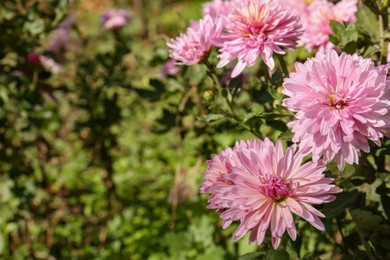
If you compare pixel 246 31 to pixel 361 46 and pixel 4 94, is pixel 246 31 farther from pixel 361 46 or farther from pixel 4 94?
pixel 4 94

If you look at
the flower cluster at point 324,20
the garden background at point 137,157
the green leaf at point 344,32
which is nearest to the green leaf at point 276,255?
the garden background at point 137,157

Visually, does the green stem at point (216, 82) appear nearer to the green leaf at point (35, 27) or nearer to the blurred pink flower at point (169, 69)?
the blurred pink flower at point (169, 69)

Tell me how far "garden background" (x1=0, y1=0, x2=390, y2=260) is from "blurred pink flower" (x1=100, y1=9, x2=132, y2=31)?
0.19 feet

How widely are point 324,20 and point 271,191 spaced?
→ 0.66m

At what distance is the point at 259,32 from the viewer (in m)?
1.15

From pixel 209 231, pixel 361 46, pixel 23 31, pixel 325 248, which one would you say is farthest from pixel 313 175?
pixel 23 31

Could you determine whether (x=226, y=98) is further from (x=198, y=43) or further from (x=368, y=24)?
(x=368, y=24)

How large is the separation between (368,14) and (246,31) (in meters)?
0.42

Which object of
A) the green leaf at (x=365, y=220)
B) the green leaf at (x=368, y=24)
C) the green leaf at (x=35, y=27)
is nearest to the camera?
the green leaf at (x=365, y=220)

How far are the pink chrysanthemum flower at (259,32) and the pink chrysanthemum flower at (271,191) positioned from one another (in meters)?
0.23

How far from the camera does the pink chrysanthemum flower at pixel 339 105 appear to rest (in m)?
0.93

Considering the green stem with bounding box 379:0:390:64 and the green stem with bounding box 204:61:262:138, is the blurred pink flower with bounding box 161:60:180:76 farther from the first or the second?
the green stem with bounding box 379:0:390:64

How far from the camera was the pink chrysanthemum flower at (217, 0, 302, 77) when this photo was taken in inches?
44.9

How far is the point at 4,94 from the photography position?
1.98 meters
